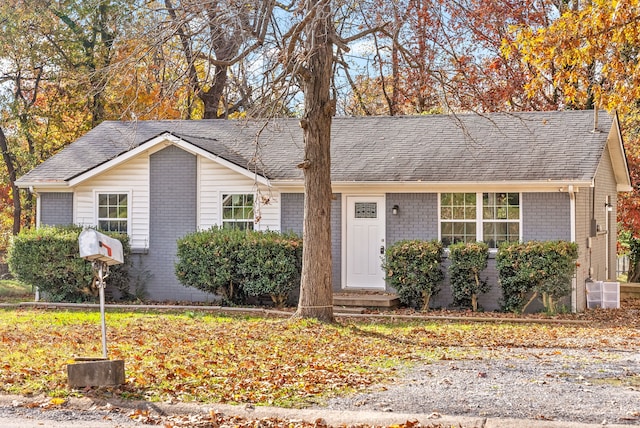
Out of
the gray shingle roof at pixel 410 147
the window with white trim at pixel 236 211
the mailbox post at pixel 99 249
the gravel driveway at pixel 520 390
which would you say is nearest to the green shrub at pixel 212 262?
the window with white trim at pixel 236 211

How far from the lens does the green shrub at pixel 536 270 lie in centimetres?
1720

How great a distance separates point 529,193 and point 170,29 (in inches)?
349

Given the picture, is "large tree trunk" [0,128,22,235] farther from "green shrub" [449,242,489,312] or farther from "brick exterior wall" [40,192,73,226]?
"green shrub" [449,242,489,312]

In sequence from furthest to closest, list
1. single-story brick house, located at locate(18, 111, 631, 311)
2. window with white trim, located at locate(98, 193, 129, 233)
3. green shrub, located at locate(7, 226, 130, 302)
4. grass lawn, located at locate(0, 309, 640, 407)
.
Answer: window with white trim, located at locate(98, 193, 129, 233)
green shrub, located at locate(7, 226, 130, 302)
single-story brick house, located at locate(18, 111, 631, 311)
grass lawn, located at locate(0, 309, 640, 407)

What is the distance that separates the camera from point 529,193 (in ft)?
60.2

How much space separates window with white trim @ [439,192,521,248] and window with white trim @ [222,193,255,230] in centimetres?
464

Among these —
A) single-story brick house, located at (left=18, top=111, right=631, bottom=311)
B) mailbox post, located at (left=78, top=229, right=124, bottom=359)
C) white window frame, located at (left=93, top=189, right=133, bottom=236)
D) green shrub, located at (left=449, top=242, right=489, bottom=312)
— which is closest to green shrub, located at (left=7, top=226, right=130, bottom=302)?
white window frame, located at (left=93, top=189, right=133, bottom=236)

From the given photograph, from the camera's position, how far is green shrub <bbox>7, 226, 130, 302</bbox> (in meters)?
19.5

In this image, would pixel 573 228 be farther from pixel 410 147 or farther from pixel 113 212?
A: pixel 113 212

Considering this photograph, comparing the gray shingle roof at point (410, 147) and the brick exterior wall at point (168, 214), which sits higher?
the gray shingle roof at point (410, 147)

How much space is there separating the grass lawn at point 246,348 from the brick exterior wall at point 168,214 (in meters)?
2.75

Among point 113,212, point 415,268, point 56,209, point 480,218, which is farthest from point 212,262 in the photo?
point 480,218

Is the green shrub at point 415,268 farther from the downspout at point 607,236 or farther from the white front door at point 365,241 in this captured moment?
the downspout at point 607,236

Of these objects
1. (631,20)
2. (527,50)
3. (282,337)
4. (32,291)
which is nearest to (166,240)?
(32,291)
